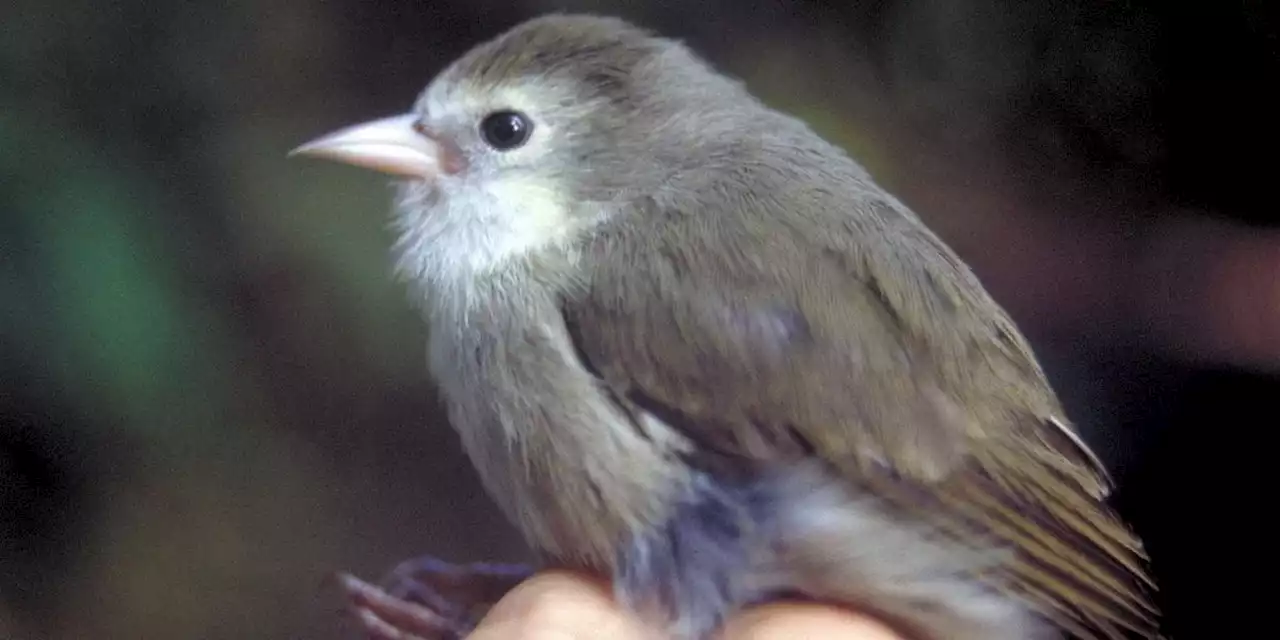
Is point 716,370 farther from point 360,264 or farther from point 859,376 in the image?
point 360,264

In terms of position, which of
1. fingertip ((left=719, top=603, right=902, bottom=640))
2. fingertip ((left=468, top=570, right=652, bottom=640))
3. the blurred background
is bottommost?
fingertip ((left=719, top=603, right=902, bottom=640))

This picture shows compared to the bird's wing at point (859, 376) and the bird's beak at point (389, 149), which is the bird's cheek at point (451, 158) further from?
the bird's wing at point (859, 376)

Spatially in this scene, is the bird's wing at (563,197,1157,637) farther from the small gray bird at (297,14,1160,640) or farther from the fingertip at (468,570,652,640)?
the fingertip at (468,570,652,640)

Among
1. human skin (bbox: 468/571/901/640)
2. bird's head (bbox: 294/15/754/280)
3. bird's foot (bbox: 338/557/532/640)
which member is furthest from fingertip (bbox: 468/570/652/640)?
bird's head (bbox: 294/15/754/280)

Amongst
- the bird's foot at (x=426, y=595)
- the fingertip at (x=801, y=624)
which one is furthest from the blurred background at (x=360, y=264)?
the fingertip at (x=801, y=624)

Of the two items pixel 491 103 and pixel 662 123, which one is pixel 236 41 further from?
pixel 662 123

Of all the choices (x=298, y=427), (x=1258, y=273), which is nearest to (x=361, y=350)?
(x=298, y=427)

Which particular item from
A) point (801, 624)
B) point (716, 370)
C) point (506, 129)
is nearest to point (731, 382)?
point (716, 370)
